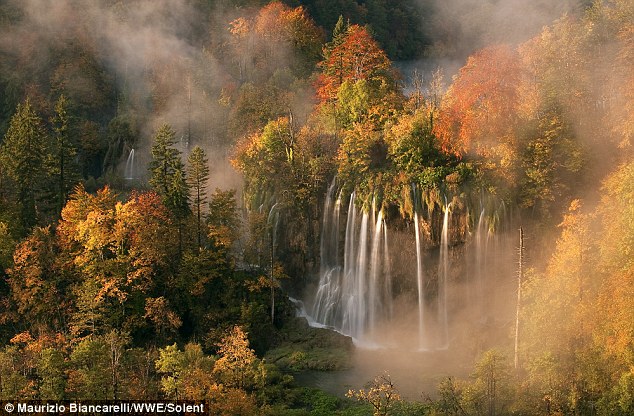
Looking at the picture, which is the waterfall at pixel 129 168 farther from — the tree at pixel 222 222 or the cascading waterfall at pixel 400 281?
the cascading waterfall at pixel 400 281

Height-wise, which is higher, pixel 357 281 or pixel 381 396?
pixel 357 281

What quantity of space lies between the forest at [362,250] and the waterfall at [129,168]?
3.83 metres

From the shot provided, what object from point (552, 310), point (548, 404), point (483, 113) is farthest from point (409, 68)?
point (548, 404)

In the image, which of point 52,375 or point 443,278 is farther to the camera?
point 443,278

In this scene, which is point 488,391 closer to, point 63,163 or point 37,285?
point 37,285

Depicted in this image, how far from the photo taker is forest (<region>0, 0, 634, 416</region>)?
36094mm

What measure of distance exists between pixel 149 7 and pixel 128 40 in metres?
5.49

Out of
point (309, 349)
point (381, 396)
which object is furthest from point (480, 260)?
point (309, 349)

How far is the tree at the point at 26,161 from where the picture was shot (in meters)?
52.8

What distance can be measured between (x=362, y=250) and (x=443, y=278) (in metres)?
6.46

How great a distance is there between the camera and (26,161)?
5312 cm

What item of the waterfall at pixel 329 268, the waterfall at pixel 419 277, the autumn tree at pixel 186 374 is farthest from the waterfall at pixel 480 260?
the autumn tree at pixel 186 374

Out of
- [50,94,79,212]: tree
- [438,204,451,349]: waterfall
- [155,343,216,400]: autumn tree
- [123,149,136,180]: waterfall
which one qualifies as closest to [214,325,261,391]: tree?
[155,343,216,400]: autumn tree

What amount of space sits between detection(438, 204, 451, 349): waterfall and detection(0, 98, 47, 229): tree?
104ft
